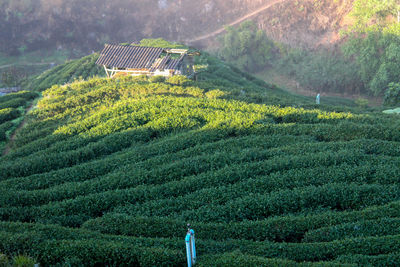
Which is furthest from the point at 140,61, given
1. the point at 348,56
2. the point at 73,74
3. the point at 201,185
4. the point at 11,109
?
the point at 348,56

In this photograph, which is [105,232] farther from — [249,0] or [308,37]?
[249,0]

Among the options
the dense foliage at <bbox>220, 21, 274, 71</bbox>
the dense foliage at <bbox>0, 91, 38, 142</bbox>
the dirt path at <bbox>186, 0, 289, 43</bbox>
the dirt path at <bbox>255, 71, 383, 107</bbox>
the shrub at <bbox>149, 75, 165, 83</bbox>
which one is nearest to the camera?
the dense foliage at <bbox>0, 91, 38, 142</bbox>

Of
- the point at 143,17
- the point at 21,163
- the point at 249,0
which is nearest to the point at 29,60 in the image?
the point at 143,17

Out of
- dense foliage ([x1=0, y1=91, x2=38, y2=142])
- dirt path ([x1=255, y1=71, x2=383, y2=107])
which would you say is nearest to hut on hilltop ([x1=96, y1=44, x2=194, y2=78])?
dense foliage ([x1=0, y1=91, x2=38, y2=142])

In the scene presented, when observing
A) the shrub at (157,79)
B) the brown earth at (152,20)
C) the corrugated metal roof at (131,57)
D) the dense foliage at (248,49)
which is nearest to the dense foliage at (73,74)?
the corrugated metal roof at (131,57)

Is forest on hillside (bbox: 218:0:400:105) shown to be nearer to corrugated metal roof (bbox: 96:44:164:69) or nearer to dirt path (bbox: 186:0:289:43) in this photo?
dirt path (bbox: 186:0:289:43)

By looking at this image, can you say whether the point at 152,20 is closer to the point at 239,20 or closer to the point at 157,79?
the point at 239,20

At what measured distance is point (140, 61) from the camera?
27250 millimetres

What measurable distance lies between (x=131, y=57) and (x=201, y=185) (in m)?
17.8

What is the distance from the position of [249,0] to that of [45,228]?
6955cm

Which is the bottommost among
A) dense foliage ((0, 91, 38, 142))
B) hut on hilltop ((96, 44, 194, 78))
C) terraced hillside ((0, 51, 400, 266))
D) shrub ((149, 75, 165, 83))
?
terraced hillside ((0, 51, 400, 266))

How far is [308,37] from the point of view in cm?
5947

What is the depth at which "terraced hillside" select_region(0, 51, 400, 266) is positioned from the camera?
8.18 meters

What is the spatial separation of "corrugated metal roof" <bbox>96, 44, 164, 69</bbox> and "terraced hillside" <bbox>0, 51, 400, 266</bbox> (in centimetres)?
681
